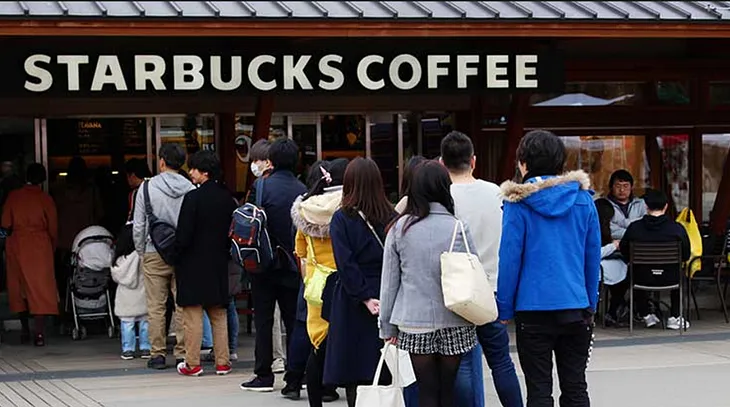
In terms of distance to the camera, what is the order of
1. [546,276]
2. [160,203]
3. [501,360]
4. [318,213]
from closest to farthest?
1. [546,276]
2. [501,360]
3. [318,213]
4. [160,203]

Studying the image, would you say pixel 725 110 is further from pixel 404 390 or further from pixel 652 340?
pixel 404 390

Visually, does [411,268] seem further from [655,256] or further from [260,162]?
[655,256]

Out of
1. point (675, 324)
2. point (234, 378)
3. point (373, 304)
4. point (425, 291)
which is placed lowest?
point (234, 378)

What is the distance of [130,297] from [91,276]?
126 centimetres

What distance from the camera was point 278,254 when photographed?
878 cm

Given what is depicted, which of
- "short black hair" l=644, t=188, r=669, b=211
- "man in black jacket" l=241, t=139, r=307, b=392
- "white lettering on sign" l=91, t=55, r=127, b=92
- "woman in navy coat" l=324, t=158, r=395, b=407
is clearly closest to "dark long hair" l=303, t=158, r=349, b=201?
"man in black jacket" l=241, t=139, r=307, b=392

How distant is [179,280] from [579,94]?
6.75 metres

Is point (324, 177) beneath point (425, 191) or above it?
above

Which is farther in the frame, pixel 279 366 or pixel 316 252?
pixel 279 366

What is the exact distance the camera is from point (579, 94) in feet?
47.9

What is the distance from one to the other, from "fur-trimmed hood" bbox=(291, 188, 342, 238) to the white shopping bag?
1.35 metres

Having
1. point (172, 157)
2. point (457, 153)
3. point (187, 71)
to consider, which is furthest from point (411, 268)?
point (187, 71)

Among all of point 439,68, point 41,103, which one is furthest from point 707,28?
point 41,103

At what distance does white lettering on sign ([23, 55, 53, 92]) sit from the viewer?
10.3m
